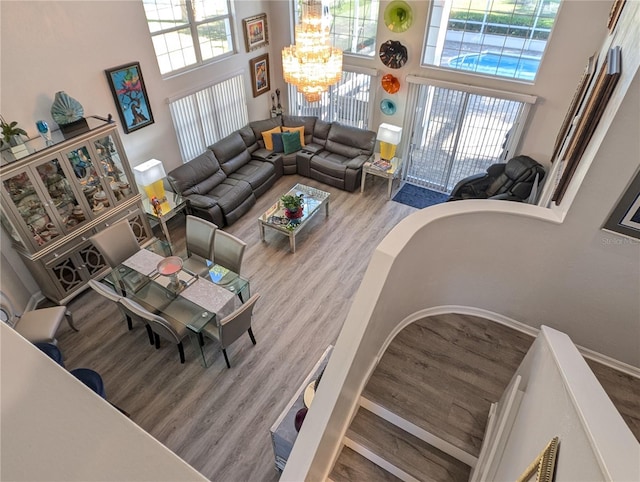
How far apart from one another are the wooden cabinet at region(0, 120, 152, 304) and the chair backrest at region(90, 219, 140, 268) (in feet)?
1.47

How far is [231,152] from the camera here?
283 inches

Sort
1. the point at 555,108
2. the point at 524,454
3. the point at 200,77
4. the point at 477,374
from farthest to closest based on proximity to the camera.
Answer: the point at 200,77 → the point at 555,108 → the point at 477,374 → the point at 524,454

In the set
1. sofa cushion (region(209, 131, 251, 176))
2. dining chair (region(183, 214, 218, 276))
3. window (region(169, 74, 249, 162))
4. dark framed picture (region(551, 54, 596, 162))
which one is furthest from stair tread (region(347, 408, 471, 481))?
window (region(169, 74, 249, 162))

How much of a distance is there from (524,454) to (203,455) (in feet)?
9.97

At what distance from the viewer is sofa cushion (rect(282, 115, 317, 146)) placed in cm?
781

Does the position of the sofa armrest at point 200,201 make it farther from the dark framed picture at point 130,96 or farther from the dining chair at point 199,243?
the dark framed picture at point 130,96

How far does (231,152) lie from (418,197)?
358cm

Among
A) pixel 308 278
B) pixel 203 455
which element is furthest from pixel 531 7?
pixel 203 455

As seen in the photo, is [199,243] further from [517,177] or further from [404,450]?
[517,177]

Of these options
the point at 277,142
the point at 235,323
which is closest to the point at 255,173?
the point at 277,142

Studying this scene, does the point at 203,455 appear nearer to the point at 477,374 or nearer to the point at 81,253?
the point at 477,374

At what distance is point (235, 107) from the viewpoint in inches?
292

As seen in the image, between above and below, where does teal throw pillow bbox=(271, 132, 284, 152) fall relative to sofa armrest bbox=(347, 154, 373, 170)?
above

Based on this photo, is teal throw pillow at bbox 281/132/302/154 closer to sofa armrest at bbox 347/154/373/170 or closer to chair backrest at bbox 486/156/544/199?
sofa armrest at bbox 347/154/373/170
